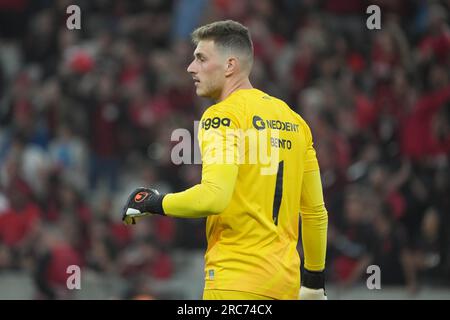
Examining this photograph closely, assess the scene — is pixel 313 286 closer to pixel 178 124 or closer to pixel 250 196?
pixel 250 196

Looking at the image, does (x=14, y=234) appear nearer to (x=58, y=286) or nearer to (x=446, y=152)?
(x=58, y=286)

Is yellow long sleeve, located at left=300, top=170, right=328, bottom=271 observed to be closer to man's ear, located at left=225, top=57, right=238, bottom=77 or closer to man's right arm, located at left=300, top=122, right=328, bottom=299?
man's right arm, located at left=300, top=122, right=328, bottom=299

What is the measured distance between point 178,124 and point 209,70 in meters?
6.84

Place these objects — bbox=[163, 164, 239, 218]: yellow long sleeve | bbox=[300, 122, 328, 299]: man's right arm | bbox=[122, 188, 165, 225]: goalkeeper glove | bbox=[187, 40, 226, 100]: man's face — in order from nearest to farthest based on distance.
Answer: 1. bbox=[163, 164, 239, 218]: yellow long sleeve
2. bbox=[122, 188, 165, 225]: goalkeeper glove
3. bbox=[187, 40, 226, 100]: man's face
4. bbox=[300, 122, 328, 299]: man's right arm

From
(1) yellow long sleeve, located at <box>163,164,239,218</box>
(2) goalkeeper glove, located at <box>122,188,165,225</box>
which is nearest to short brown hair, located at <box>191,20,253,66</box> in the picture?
(1) yellow long sleeve, located at <box>163,164,239,218</box>

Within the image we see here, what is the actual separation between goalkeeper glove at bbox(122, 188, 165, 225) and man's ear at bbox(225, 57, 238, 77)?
0.72 meters

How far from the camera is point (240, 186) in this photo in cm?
487

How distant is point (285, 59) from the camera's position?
40.7 ft

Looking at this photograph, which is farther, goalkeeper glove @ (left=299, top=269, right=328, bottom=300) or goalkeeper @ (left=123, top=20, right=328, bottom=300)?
goalkeeper glove @ (left=299, top=269, right=328, bottom=300)

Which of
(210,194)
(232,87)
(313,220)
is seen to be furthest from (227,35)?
(313,220)

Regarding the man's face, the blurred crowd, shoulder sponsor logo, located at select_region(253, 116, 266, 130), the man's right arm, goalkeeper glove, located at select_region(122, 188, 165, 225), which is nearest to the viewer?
goalkeeper glove, located at select_region(122, 188, 165, 225)

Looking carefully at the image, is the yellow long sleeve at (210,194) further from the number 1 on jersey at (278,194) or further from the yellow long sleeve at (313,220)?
the yellow long sleeve at (313,220)

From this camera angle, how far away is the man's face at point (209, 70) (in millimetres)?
5035

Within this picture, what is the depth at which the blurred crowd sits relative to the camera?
1034 centimetres
